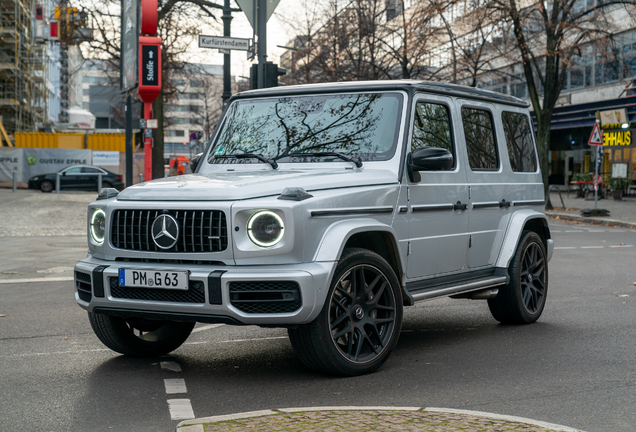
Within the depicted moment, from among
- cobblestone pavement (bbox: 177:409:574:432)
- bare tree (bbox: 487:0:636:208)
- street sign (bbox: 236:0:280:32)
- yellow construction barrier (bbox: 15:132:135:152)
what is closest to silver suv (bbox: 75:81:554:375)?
cobblestone pavement (bbox: 177:409:574:432)

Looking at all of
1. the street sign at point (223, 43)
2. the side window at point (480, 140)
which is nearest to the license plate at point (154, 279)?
the side window at point (480, 140)

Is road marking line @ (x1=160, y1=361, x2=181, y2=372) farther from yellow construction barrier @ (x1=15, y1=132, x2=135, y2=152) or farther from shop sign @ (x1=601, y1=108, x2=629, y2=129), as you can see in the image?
yellow construction barrier @ (x1=15, y1=132, x2=135, y2=152)

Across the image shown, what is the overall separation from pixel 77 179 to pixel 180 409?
34221 mm

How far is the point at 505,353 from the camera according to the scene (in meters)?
6.01

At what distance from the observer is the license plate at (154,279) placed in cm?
484

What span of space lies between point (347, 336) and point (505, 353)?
1.52 metres

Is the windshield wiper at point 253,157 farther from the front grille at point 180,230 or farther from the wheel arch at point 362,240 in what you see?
the front grille at point 180,230

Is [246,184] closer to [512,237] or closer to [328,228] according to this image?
[328,228]

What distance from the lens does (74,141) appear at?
4491 centimetres

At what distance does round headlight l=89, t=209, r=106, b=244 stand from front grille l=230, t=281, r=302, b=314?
1.17m

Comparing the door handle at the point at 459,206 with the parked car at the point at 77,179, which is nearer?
the door handle at the point at 459,206

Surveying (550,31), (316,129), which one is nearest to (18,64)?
(550,31)

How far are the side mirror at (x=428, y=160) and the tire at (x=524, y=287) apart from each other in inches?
65.7

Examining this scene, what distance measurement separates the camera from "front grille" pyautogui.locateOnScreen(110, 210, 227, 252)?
4828mm
